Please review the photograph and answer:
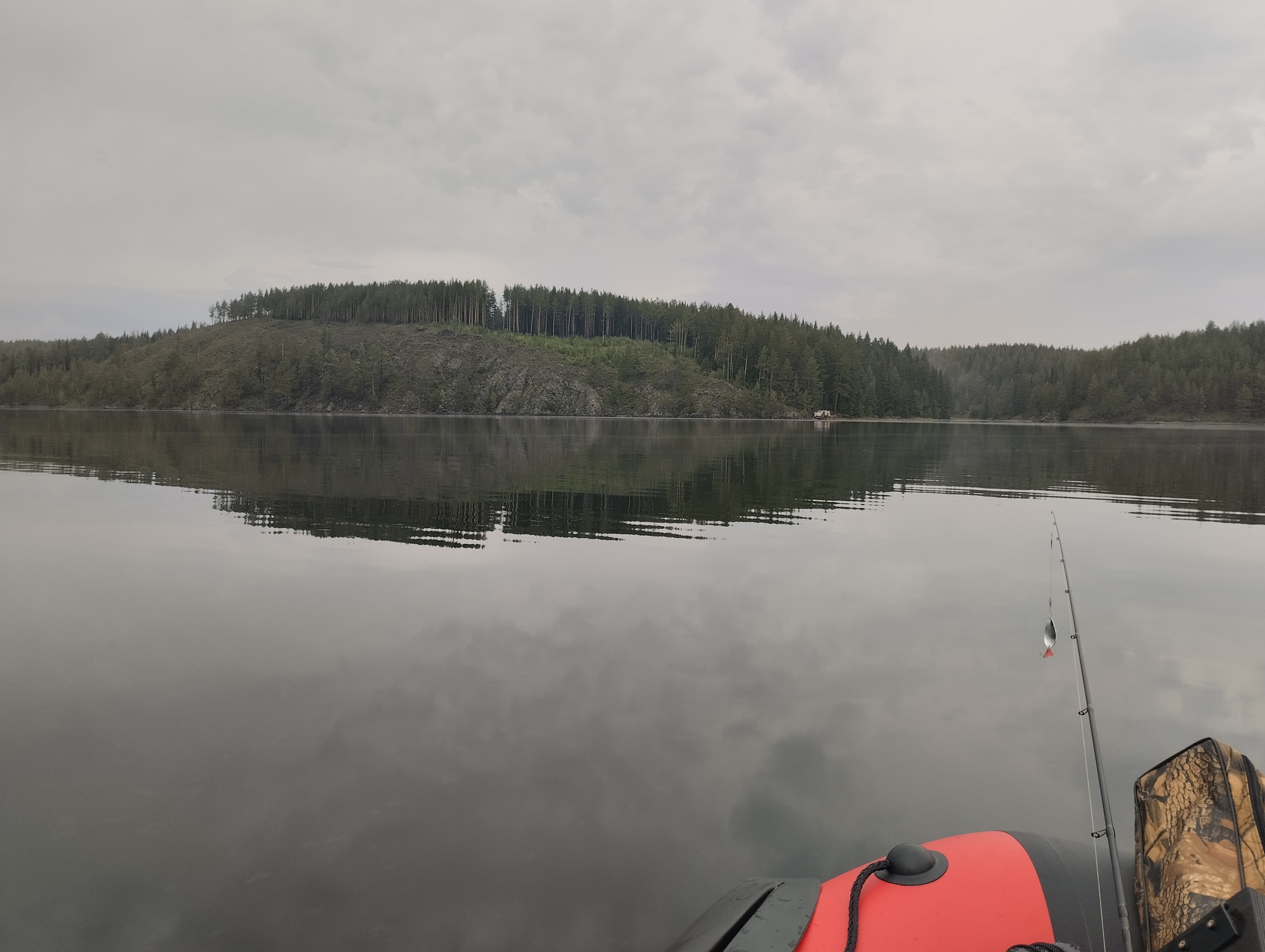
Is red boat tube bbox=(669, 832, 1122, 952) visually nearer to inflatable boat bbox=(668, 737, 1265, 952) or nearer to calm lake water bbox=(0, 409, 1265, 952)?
inflatable boat bbox=(668, 737, 1265, 952)

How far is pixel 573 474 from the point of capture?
37.6 meters

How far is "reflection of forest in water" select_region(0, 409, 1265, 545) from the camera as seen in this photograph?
24203 mm

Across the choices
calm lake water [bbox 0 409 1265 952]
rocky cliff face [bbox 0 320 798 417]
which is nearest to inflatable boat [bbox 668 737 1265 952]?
calm lake water [bbox 0 409 1265 952]

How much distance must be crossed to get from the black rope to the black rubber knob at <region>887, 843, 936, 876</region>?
0.05 metres

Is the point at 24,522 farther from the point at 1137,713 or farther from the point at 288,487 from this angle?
the point at 1137,713

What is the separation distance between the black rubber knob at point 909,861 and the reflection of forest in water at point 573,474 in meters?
16.2

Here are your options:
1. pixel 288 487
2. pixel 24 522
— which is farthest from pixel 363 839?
pixel 288 487

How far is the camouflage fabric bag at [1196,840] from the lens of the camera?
3750 mm

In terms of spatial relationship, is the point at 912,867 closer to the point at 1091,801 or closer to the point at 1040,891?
the point at 1040,891

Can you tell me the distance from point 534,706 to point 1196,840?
7.06 meters

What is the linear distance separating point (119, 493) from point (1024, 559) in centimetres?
3205

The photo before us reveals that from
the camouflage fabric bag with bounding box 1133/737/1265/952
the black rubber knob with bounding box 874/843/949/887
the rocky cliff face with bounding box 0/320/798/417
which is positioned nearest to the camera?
the camouflage fabric bag with bounding box 1133/737/1265/952

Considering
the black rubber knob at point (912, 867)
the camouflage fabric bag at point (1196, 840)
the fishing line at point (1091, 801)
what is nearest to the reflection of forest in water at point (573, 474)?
the fishing line at point (1091, 801)

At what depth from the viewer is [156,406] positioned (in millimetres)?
182000
